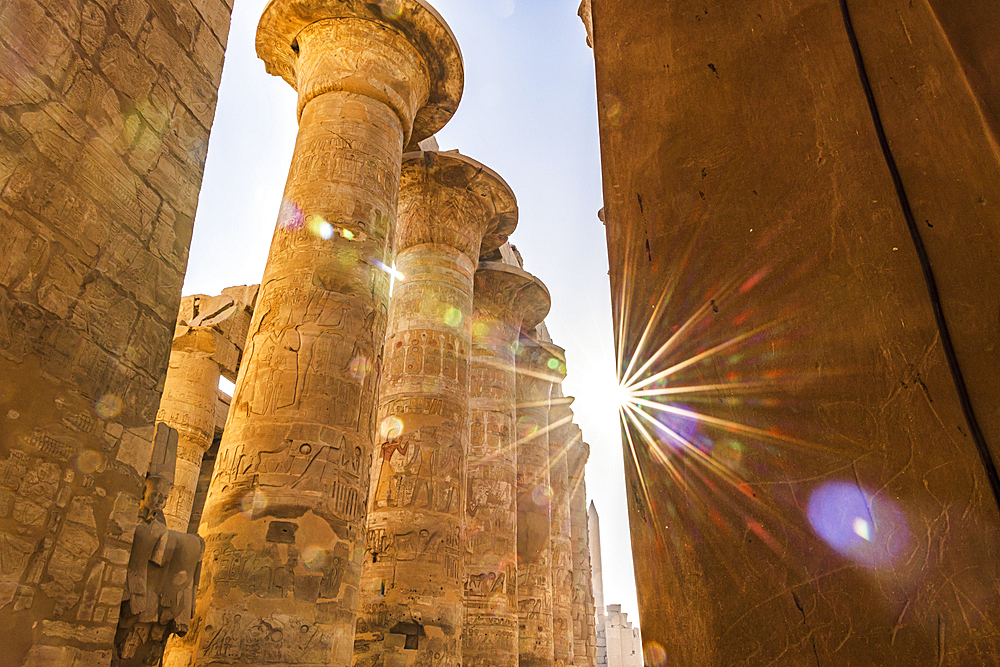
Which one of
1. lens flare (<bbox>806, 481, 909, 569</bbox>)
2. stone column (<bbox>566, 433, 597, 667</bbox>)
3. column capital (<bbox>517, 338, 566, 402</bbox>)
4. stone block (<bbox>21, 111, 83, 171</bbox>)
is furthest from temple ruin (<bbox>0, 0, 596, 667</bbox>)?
stone column (<bbox>566, 433, 597, 667</bbox>)

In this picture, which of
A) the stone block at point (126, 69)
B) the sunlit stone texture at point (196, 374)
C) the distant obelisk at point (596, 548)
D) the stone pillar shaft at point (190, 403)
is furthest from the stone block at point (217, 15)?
the distant obelisk at point (596, 548)

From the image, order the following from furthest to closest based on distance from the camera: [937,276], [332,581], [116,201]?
[332,581], [116,201], [937,276]

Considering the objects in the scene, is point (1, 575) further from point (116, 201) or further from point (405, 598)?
point (405, 598)

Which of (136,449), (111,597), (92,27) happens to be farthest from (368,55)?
(111,597)

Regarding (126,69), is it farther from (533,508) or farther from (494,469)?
(533,508)

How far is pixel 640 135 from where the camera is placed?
1.75m

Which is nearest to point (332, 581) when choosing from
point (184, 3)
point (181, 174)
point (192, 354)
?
point (181, 174)

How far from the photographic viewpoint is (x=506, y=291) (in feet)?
41.8

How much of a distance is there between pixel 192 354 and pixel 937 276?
455 inches

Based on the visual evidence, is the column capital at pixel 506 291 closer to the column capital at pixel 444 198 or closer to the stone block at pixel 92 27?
the column capital at pixel 444 198

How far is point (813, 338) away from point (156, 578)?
342 cm

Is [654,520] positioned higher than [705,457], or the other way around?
[705,457]

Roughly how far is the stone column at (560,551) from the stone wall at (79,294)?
467 inches

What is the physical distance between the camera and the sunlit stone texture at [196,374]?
1023cm
